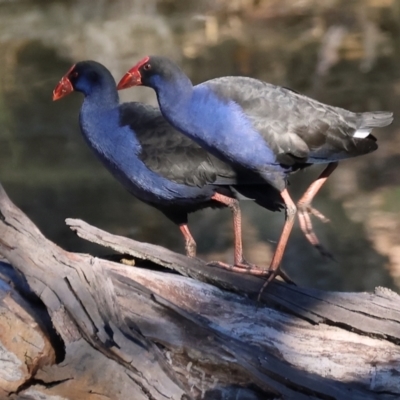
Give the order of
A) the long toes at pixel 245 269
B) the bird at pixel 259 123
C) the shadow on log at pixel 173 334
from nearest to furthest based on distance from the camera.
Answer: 1. the shadow on log at pixel 173 334
2. the bird at pixel 259 123
3. the long toes at pixel 245 269

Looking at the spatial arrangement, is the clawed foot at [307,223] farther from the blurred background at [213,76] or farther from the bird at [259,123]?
the blurred background at [213,76]

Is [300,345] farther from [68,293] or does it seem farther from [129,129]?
[129,129]

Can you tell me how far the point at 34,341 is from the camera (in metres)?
2.26

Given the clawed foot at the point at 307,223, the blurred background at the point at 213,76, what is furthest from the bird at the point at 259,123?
the blurred background at the point at 213,76

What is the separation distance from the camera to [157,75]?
8.77 ft

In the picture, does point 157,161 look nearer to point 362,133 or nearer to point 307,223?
point 307,223

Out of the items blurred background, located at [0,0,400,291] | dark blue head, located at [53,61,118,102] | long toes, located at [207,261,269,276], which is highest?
dark blue head, located at [53,61,118,102]

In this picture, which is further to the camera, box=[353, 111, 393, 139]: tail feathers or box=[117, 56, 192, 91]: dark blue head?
box=[353, 111, 393, 139]: tail feathers

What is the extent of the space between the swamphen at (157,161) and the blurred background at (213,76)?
5.72 feet

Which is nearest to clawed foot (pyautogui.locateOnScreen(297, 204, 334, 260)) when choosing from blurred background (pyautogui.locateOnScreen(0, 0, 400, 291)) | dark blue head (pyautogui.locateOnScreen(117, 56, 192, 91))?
dark blue head (pyautogui.locateOnScreen(117, 56, 192, 91))

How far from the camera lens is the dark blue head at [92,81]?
3.10 metres

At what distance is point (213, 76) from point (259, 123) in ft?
17.2

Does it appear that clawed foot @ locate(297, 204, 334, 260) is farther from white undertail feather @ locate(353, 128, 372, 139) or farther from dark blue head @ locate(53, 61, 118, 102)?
dark blue head @ locate(53, 61, 118, 102)

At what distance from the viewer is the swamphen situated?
2930mm
